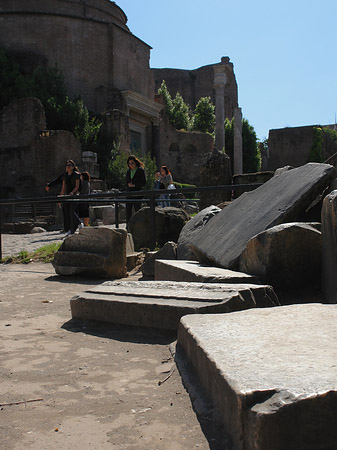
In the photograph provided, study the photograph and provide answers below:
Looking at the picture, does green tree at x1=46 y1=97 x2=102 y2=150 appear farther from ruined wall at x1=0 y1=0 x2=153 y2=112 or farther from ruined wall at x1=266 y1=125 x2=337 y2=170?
ruined wall at x1=266 y1=125 x2=337 y2=170

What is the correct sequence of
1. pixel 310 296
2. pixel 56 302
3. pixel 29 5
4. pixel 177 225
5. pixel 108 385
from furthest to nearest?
pixel 29 5 → pixel 177 225 → pixel 56 302 → pixel 310 296 → pixel 108 385

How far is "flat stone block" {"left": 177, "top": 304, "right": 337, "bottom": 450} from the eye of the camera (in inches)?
46.3

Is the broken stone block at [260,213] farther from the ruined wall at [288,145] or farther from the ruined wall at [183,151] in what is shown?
the ruined wall at [183,151]

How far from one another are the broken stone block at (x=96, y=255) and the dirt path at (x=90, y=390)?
1739 millimetres

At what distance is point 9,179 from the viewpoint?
71.7ft

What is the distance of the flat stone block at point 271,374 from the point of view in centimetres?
117

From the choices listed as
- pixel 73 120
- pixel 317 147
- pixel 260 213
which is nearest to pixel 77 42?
pixel 73 120

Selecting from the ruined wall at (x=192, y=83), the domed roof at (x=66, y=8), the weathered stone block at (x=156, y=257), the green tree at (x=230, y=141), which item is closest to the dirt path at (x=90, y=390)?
the weathered stone block at (x=156, y=257)

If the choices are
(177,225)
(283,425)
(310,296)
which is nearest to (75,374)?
(283,425)

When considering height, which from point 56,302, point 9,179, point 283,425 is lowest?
point 56,302

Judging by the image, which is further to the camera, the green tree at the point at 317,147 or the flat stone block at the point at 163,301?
the green tree at the point at 317,147

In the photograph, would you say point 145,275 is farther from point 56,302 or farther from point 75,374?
point 75,374

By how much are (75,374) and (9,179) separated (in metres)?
21.2

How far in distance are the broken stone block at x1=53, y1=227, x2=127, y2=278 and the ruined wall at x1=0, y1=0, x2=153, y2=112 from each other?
23443mm
